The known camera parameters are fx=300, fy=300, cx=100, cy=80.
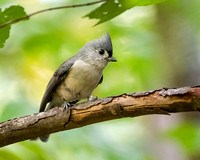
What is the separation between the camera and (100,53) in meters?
4.45

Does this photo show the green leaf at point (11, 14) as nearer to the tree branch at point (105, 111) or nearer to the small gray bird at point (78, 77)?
the tree branch at point (105, 111)

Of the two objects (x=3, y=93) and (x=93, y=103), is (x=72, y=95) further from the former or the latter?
(x=3, y=93)

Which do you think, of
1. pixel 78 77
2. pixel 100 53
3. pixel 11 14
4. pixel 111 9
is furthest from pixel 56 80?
pixel 111 9

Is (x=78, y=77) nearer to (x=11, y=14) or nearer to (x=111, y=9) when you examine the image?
(x=11, y=14)

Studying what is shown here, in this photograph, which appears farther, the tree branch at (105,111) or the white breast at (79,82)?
the white breast at (79,82)

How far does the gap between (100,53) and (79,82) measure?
0.65 m

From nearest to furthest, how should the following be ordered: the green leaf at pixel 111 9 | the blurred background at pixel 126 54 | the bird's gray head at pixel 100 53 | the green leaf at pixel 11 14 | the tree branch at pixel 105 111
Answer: the green leaf at pixel 111 9 < the green leaf at pixel 11 14 < the tree branch at pixel 105 111 < the bird's gray head at pixel 100 53 < the blurred background at pixel 126 54

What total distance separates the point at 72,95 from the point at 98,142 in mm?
732

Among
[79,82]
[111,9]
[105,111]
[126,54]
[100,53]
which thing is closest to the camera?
[111,9]

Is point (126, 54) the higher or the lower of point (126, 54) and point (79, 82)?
the higher

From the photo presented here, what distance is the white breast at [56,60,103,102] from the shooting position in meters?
4.07

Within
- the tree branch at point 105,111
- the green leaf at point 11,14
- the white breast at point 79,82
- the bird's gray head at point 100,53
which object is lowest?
the tree branch at point 105,111

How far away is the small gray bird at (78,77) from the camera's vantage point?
13.3 ft

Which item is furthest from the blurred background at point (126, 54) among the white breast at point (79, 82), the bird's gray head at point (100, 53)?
the bird's gray head at point (100, 53)
